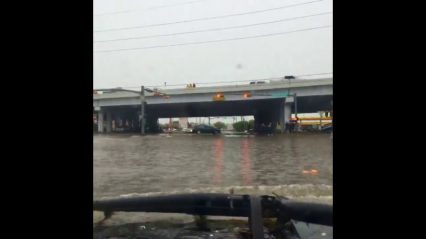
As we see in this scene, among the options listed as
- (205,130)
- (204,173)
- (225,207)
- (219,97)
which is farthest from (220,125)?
(225,207)

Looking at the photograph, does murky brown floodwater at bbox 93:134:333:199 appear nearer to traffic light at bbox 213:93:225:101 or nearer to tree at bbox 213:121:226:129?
traffic light at bbox 213:93:225:101

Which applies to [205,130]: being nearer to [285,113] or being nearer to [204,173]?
[285,113]

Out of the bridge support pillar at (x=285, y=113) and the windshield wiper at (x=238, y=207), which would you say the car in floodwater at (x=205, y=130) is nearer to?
the bridge support pillar at (x=285, y=113)

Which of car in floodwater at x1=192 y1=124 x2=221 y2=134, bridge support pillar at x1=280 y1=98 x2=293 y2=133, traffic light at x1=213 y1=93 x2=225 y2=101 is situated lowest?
car in floodwater at x1=192 y1=124 x2=221 y2=134

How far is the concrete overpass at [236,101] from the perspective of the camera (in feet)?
107

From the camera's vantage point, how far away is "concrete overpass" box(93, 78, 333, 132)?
32.7m

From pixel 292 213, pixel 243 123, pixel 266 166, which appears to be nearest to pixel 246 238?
pixel 292 213

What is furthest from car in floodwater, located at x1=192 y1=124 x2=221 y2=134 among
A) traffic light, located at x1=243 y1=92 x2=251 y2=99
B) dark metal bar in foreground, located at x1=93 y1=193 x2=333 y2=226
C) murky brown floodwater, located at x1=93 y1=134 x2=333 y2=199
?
dark metal bar in foreground, located at x1=93 y1=193 x2=333 y2=226

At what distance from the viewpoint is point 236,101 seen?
3338 centimetres

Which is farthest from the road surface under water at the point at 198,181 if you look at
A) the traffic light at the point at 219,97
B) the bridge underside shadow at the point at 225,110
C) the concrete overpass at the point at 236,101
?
the traffic light at the point at 219,97
